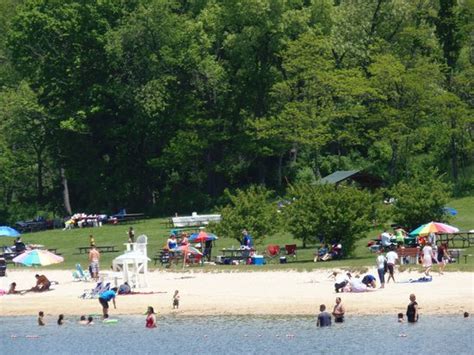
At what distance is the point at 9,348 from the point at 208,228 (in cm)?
1754

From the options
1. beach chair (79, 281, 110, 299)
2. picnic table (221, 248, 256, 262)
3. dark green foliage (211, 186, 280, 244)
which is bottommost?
beach chair (79, 281, 110, 299)

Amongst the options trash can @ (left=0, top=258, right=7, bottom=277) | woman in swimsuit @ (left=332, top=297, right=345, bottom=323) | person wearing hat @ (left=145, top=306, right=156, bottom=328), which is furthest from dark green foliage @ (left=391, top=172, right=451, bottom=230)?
trash can @ (left=0, top=258, right=7, bottom=277)

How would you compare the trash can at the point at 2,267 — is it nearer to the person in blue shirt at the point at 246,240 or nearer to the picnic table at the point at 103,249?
the picnic table at the point at 103,249

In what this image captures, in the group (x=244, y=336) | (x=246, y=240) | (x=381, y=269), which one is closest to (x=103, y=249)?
(x=246, y=240)

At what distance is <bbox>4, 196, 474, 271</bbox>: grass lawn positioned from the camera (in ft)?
164

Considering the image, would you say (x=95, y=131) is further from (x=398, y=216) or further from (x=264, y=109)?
(x=398, y=216)

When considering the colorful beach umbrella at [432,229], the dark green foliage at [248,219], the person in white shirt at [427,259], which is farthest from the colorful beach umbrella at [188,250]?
the person in white shirt at [427,259]

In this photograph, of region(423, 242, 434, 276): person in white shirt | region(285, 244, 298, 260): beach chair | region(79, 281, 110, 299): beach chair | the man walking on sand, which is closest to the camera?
region(423, 242, 434, 276): person in white shirt

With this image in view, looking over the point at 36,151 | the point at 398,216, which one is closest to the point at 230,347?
the point at 398,216

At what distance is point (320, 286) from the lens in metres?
46.2

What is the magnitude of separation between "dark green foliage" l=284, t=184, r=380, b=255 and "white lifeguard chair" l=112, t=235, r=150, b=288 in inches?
276

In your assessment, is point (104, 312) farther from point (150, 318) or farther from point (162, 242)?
point (162, 242)

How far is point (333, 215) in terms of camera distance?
51281 millimetres

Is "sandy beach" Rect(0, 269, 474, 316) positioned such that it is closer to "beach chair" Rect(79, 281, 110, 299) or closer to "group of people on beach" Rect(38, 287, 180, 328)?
"beach chair" Rect(79, 281, 110, 299)
